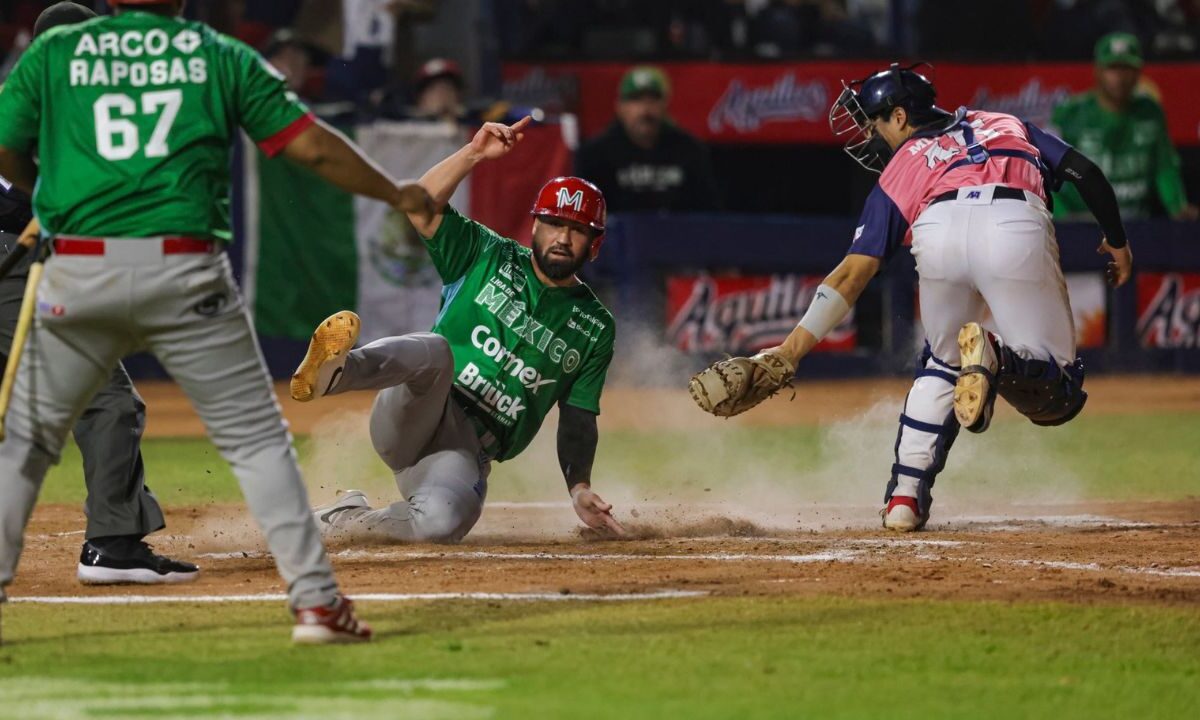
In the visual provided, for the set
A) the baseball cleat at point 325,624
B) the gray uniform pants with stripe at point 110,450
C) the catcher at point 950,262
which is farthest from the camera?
the catcher at point 950,262

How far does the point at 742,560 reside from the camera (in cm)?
718

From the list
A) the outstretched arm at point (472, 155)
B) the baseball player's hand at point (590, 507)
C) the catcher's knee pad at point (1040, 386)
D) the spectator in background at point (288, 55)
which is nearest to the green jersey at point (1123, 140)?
the spectator in background at point (288, 55)

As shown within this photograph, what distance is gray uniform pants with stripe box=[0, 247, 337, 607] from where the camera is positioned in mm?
5215

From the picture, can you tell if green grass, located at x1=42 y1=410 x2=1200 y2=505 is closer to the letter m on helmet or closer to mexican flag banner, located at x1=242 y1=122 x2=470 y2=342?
the letter m on helmet

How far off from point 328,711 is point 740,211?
52.7ft

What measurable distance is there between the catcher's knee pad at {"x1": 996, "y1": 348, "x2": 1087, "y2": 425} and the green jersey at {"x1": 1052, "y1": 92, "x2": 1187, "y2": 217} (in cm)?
829

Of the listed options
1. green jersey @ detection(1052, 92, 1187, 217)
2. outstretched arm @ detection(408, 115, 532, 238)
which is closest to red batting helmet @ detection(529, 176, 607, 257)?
outstretched arm @ detection(408, 115, 532, 238)

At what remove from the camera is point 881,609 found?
6.04m

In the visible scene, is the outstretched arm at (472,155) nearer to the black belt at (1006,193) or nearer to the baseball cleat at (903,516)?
the black belt at (1006,193)

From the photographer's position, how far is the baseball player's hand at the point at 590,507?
768 centimetres

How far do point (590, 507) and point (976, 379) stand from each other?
1585mm

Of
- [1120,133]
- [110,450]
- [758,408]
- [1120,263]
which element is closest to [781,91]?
[1120,133]

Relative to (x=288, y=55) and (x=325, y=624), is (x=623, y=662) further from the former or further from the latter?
(x=288, y=55)

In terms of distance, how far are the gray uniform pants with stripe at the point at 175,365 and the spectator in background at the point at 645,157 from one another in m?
10.9
